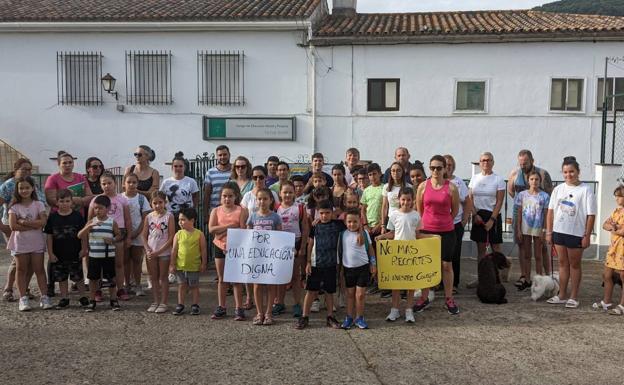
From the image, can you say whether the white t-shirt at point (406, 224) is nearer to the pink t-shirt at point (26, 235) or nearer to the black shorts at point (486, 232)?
the black shorts at point (486, 232)

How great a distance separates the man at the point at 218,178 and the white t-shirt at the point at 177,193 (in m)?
0.31

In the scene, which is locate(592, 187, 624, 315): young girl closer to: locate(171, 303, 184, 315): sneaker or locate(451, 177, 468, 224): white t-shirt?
locate(451, 177, 468, 224): white t-shirt

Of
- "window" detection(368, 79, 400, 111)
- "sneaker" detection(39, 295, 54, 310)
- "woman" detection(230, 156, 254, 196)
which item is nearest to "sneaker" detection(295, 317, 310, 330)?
"woman" detection(230, 156, 254, 196)

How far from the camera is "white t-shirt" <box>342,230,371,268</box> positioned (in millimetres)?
6156

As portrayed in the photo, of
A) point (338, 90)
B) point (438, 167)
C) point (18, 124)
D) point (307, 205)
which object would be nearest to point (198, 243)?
point (307, 205)

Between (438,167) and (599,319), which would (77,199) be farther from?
(599,319)

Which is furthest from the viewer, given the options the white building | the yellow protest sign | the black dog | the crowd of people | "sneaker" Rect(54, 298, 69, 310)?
the white building

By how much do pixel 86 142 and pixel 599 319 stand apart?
614 inches

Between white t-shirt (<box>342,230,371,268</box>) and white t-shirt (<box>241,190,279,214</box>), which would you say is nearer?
white t-shirt (<box>342,230,371,268</box>)

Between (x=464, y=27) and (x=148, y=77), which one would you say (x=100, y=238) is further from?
(x=464, y=27)

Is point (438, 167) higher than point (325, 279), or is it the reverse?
point (438, 167)

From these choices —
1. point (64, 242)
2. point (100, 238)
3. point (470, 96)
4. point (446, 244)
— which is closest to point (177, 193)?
point (100, 238)

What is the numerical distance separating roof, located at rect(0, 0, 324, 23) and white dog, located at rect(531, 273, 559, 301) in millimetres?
11755

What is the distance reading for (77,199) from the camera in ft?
23.7
